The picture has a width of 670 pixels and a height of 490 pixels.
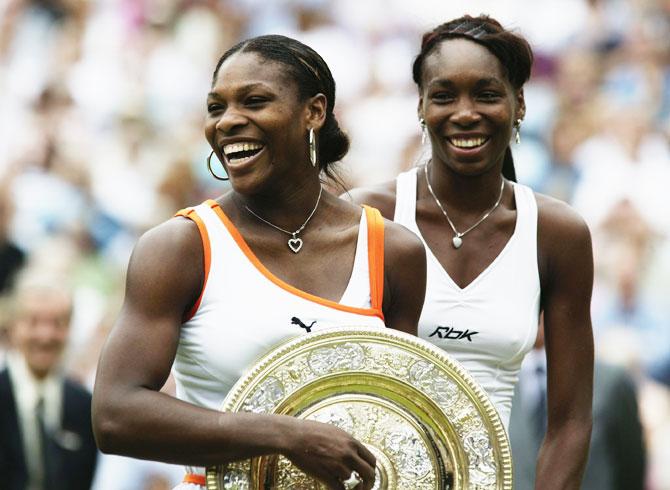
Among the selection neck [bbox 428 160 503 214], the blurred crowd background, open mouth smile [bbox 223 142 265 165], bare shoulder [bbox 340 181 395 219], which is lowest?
open mouth smile [bbox 223 142 265 165]

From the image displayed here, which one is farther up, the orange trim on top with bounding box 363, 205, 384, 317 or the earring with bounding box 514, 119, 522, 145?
the earring with bounding box 514, 119, 522, 145

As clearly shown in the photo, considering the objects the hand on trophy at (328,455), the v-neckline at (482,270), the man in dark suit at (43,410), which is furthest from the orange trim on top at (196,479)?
the man in dark suit at (43,410)

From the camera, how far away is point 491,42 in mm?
4035

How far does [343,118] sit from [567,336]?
4594mm

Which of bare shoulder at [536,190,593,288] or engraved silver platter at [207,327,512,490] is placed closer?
engraved silver platter at [207,327,512,490]

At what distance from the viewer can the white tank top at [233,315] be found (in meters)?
3.32

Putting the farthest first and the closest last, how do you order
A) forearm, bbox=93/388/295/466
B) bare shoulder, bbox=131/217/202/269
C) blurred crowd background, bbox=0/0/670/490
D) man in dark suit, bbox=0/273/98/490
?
1. blurred crowd background, bbox=0/0/670/490
2. man in dark suit, bbox=0/273/98/490
3. bare shoulder, bbox=131/217/202/269
4. forearm, bbox=93/388/295/466

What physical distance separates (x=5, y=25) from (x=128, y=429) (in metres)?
7.71

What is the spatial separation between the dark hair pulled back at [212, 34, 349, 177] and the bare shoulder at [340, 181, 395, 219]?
43 centimetres

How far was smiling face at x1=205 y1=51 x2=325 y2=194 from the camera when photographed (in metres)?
3.38

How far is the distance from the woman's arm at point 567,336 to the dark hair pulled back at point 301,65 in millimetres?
718

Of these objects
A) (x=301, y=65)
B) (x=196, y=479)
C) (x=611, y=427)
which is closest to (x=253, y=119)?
(x=301, y=65)

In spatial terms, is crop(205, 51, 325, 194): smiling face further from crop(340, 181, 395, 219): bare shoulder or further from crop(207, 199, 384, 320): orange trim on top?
crop(340, 181, 395, 219): bare shoulder

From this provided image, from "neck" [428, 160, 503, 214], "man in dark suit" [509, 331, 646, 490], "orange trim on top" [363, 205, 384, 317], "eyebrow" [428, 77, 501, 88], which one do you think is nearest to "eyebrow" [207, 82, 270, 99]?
"orange trim on top" [363, 205, 384, 317]
